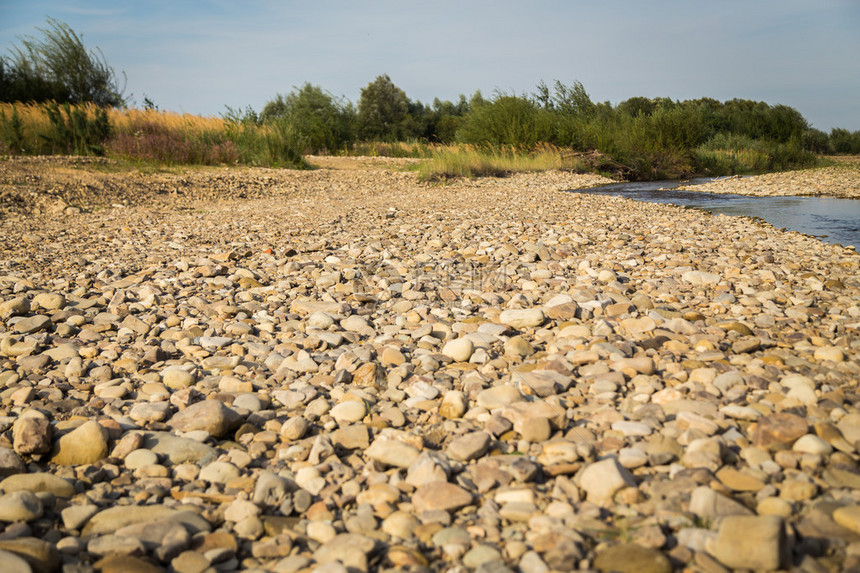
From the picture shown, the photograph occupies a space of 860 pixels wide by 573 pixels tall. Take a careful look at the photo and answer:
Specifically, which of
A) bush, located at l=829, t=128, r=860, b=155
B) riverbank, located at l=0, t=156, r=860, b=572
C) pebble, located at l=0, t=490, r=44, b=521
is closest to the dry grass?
riverbank, located at l=0, t=156, r=860, b=572

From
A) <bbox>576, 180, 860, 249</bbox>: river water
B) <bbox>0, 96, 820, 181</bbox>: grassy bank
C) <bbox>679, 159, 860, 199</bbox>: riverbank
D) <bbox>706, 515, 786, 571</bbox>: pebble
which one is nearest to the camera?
<bbox>706, 515, 786, 571</bbox>: pebble

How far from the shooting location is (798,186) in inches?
455

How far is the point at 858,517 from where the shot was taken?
131 centimetres

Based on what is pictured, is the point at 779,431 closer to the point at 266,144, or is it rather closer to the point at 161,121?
the point at 266,144

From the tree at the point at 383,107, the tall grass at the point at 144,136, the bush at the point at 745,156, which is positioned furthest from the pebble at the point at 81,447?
the tree at the point at 383,107

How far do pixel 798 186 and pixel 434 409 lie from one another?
12.4m

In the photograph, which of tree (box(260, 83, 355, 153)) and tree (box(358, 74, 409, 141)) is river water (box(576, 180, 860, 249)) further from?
tree (box(358, 74, 409, 141))

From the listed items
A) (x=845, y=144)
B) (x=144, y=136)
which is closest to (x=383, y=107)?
(x=144, y=136)

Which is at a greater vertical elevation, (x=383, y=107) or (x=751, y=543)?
(x=383, y=107)

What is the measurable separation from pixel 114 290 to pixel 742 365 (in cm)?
366

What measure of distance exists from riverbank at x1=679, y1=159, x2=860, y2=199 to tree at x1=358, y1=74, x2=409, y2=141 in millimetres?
20815

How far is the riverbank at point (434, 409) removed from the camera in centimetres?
138

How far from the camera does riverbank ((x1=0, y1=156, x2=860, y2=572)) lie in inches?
54.4

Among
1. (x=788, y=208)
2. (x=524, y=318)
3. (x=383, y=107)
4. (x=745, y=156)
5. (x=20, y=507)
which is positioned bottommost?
(x=20, y=507)
